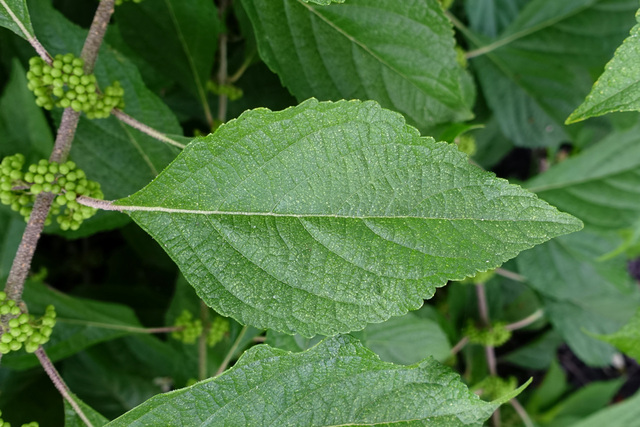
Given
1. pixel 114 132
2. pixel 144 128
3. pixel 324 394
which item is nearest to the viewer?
pixel 324 394

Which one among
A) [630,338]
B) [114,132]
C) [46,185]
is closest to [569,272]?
[630,338]

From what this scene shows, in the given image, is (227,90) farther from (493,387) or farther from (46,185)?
(493,387)

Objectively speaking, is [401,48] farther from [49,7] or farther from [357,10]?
[49,7]

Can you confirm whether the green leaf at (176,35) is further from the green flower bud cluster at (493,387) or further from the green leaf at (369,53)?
the green flower bud cluster at (493,387)

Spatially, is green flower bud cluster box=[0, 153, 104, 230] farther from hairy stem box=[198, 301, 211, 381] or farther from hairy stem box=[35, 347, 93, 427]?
hairy stem box=[198, 301, 211, 381]

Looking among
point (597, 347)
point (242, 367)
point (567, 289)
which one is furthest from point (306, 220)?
point (597, 347)

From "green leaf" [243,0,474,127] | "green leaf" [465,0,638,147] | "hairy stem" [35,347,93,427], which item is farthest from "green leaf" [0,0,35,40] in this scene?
"green leaf" [465,0,638,147]

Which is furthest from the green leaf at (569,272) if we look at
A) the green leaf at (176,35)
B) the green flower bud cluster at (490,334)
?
the green leaf at (176,35)
